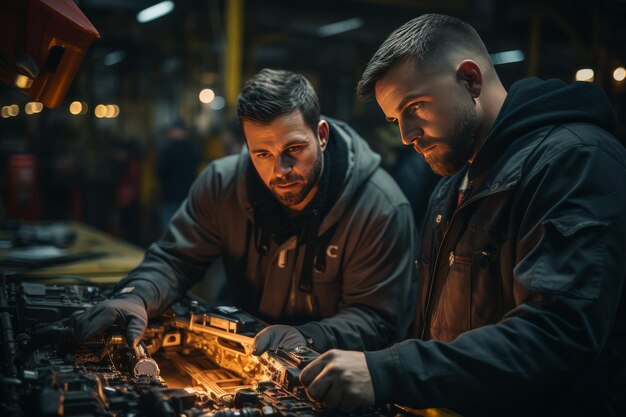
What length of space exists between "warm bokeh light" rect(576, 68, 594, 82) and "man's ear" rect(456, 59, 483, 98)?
3754 mm

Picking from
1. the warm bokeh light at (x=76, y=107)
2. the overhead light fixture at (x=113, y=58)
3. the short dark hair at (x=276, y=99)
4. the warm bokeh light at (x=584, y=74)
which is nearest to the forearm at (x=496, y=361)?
the short dark hair at (x=276, y=99)

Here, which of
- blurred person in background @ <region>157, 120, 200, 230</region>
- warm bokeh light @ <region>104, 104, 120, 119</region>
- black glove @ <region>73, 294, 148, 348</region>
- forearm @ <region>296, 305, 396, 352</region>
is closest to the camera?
black glove @ <region>73, 294, 148, 348</region>

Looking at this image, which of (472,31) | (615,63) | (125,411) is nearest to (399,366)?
(125,411)

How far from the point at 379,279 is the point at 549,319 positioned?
1.11 m

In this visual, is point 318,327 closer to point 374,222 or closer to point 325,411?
point 374,222

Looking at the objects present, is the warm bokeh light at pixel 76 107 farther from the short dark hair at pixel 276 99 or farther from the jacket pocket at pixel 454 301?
the jacket pocket at pixel 454 301

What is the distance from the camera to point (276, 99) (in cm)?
236

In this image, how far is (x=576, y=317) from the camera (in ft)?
4.40

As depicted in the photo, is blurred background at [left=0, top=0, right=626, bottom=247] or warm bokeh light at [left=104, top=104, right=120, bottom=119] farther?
warm bokeh light at [left=104, top=104, right=120, bottom=119]

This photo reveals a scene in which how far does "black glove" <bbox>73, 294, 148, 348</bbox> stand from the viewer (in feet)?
6.68

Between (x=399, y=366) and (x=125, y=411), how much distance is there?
0.66 metres

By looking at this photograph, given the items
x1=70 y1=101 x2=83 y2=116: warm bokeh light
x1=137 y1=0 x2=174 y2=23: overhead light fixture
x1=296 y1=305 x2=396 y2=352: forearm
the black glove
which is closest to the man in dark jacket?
x1=296 y1=305 x2=396 y2=352: forearm

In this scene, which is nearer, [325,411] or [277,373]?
[325,411]

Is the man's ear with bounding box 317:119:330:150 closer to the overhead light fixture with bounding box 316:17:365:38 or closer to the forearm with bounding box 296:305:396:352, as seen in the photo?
the forearm with bounding box 296:305:396:352
